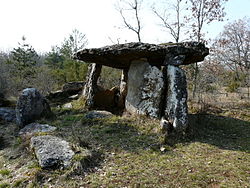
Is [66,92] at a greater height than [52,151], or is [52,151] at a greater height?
[66,92]

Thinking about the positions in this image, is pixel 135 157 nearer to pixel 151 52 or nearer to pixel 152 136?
pixel 152 136

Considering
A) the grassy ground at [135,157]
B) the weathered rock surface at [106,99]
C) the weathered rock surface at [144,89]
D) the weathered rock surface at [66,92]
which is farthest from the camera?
the weathered rock surface at [66,92]

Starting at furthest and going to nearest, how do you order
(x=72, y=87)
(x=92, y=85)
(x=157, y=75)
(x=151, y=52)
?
(x=72, y=87) < (x=92, y=85) < (x=157, y=75) < (x=151, y=52)

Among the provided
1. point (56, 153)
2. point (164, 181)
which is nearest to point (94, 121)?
point (56, 153)

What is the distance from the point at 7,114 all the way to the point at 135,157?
6977mm

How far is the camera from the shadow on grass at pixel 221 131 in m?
6.34

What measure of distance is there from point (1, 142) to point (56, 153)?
2908mm

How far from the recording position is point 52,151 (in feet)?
16.9

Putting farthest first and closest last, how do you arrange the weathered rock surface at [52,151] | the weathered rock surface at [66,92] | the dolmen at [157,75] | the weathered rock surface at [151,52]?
the weathered rock surface at [66,92]
the weathered rock surface at [151,52]
the dolmen at [157,75]
the weathered rock surface at [52,151]

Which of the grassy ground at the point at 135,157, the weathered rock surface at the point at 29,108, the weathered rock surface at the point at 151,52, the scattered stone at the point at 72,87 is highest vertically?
the weathered rock surface at the point at 151,52

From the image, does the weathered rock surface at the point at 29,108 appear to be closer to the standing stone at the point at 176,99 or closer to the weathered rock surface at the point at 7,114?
the weathered rock surface at the point at 7,114

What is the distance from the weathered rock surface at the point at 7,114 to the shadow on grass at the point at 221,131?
24.7ft

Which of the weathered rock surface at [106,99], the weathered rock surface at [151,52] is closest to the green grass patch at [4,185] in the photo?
the weathered rock surface at [151,52]

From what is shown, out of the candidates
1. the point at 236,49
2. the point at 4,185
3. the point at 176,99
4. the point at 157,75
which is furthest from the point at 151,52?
the point at 236,49
